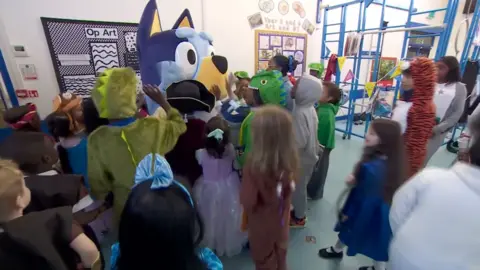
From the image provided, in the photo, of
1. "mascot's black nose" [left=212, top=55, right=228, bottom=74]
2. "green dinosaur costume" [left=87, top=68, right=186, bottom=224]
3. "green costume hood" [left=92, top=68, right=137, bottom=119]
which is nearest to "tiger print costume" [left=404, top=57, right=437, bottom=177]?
"mascot's black nose" [left=212, top=55, right=228, bottom=74]

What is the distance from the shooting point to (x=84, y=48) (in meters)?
2.31

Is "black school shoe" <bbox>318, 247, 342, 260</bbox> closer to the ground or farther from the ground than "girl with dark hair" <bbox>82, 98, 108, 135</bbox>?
closer to the ground

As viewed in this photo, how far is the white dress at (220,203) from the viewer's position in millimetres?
1395

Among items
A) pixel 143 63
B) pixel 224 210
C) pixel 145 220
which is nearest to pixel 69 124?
pixel 143 63

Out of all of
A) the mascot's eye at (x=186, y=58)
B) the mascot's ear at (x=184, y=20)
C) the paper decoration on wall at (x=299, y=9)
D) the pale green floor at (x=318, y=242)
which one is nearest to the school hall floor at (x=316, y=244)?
the pale green floor at (x=318, y=242)

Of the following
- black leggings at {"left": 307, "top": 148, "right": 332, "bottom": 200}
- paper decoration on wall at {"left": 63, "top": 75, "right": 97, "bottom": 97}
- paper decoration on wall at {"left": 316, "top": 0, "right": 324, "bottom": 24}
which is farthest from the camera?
paper decoration on wall at {"left": 316, "top": 0, "right": 324, "bottom": 24}

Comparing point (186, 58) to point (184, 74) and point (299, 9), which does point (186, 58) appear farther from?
point (299, 9)

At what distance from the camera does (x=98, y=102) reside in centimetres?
112

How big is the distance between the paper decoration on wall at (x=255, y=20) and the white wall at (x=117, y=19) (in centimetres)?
6

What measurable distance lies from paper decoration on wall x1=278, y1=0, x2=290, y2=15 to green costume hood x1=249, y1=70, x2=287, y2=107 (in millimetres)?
2251

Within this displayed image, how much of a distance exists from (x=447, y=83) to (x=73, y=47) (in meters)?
3.28

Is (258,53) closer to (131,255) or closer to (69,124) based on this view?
(69,124)

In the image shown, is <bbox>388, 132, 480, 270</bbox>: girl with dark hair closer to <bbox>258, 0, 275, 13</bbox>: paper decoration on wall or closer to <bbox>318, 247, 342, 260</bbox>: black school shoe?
<bbox>318, 247, 342, 260</bbox>: black school shoe

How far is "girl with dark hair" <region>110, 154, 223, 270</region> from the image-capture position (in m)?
0.60
